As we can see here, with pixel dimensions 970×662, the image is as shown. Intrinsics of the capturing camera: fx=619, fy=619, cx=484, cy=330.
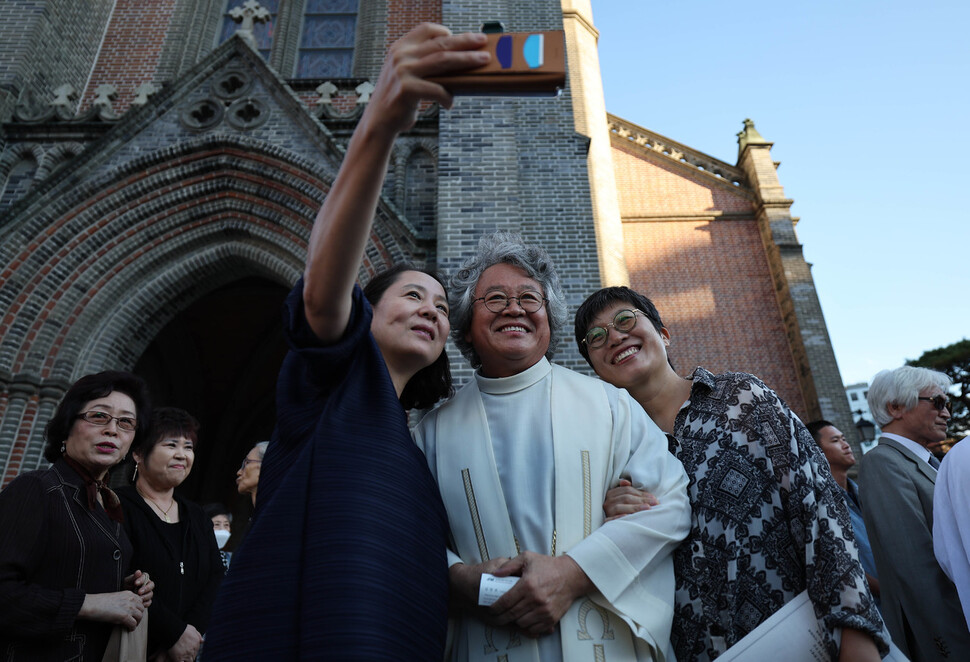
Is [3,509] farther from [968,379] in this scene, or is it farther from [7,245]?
[968,379]

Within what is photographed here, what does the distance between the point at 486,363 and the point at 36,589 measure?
1660 mm

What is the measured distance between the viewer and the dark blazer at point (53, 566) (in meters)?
2.00

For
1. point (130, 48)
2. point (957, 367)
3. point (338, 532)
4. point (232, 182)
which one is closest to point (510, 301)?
point (338, 532)

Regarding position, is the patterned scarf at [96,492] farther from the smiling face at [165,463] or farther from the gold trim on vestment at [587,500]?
the gold trim on vestment at [587,500]

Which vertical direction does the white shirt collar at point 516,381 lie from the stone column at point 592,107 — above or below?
below

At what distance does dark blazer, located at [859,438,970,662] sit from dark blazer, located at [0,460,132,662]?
316 centimetres

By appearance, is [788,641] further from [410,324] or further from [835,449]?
[835,449]

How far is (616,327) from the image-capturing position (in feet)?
6.88

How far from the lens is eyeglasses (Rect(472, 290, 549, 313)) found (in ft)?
5.92

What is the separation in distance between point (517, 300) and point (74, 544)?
1.82 m

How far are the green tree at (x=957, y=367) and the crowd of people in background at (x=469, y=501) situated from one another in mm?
19830

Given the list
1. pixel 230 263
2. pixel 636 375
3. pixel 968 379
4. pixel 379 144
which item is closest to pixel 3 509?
pixel 379 144

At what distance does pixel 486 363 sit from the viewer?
1857 mm

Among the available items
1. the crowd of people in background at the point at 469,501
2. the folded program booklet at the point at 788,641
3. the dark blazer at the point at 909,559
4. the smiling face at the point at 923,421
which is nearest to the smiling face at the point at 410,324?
the crowd of people in background at the point at 469,501
